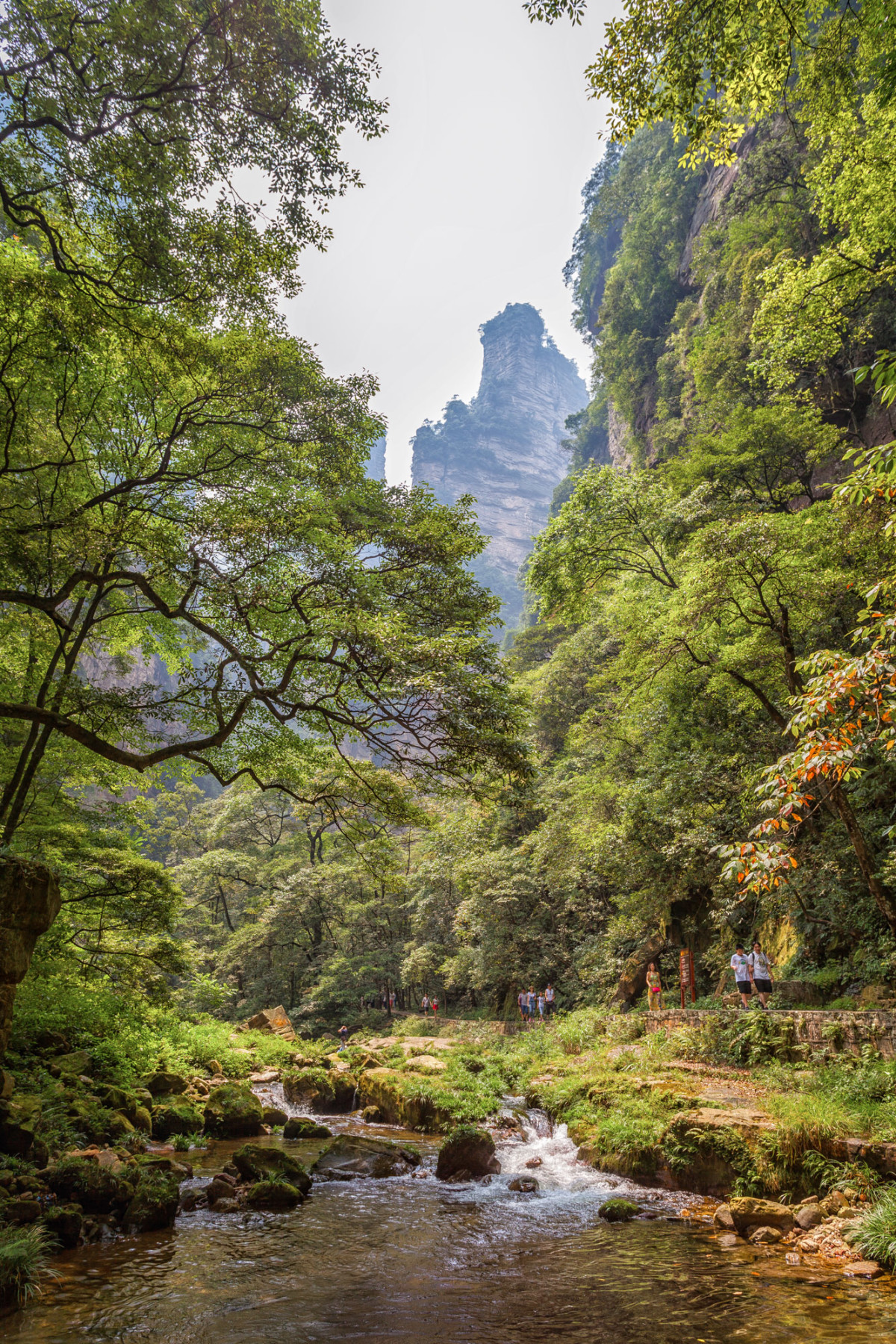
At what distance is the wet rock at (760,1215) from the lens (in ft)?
20.9

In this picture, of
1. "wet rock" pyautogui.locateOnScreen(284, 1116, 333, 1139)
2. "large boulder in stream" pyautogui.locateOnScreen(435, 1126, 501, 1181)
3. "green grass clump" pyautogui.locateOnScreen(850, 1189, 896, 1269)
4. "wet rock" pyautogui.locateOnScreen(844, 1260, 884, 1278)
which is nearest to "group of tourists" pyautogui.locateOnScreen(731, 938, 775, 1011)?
"large boulder in stream" pyautogui.locateOnScreen(435, 1126, 501, 1181)

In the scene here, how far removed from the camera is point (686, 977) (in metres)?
14.2

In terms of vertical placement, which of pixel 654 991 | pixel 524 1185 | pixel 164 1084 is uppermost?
pixel 654 991

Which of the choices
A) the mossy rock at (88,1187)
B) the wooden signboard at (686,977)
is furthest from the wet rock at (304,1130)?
the wooden signboard at (686,977)

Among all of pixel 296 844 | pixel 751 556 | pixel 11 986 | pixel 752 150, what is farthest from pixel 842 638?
pixel 296 844

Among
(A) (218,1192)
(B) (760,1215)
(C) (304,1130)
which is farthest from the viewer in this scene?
(C) (304,1130)

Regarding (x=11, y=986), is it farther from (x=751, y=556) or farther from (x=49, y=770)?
(x=751, y=556)

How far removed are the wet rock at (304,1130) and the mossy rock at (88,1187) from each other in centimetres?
593

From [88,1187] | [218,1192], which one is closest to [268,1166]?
[218,1192]

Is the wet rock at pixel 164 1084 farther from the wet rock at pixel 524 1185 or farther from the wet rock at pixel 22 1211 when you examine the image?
the wet rock at pixel 524 1185

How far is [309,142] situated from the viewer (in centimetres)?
627

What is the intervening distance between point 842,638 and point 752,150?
18.6 m

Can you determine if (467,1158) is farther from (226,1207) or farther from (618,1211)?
(226,1207)

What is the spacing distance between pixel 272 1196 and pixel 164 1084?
591 cm
